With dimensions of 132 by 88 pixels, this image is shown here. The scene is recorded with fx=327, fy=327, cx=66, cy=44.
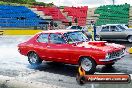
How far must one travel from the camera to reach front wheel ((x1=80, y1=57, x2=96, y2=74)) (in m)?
11.4

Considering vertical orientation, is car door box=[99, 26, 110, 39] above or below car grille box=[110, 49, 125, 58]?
below

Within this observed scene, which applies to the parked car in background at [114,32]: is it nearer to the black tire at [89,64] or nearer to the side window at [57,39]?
the side window at [57,39]

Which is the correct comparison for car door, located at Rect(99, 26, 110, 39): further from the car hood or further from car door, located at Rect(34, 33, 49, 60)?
the car hood

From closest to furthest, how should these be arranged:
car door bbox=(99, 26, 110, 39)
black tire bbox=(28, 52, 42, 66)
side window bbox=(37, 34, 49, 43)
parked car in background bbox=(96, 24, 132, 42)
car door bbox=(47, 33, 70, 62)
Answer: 1. car door bbox=(47, 33, 70, 62)
2. side window bbox=(37, 34, 49, 43)
3. black tire bbox=(28, 52, 42, 66)
4. parked car in background bbox=(96, 24, 132, 42)
5. car door bbox=(99, 26, 110, 39)

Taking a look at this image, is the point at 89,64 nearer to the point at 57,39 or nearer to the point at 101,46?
the point at 101,46

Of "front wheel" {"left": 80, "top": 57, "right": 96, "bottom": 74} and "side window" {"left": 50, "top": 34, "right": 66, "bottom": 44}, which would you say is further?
"side window" {"left": 50, "top": 34, "right": 66, "bottom": 44}

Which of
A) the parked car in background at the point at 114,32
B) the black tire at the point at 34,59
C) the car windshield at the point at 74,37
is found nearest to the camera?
the car windshield at the point at 74,37

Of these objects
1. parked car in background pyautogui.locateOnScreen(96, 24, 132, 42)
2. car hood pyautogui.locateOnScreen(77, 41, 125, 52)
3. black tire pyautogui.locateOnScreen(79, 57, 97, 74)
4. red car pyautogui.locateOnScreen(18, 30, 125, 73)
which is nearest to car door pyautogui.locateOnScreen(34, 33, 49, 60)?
red car pyautogui.locateOnScreen(18, 30, 125, 73)

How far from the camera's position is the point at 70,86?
9.72m

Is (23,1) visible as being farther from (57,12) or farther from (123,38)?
Result: (123,38)

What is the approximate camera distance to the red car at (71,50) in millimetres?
11367

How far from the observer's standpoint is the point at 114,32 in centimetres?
2514

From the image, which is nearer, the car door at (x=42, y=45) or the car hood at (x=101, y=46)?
the car hood at (x=101, y=46)

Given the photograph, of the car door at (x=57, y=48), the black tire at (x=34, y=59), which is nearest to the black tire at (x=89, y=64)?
the car door at (x=57, y=48)
